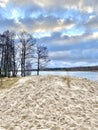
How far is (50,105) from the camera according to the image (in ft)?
39.3

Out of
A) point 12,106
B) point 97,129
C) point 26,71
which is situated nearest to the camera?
point 97,129

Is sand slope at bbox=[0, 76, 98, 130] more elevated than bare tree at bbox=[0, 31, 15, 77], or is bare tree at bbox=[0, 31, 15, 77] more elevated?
bare tree at bbox=[0, 31, 15, 77]

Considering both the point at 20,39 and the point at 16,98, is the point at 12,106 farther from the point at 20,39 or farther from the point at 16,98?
the point at 20,39

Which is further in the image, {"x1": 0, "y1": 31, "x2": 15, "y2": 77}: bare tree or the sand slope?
{"x1": 0, "y1": 31, "x2": 15, "y2": 77}: bare tree

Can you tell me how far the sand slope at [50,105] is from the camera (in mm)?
10820

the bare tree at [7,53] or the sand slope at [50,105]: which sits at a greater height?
the bare tree at [7,53]

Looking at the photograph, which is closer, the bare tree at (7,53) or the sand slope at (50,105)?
the sand slope at (50,105)

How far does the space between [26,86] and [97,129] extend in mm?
4390

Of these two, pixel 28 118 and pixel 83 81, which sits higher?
pixel 83 81

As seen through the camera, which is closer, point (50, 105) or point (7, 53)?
point (50, 105)

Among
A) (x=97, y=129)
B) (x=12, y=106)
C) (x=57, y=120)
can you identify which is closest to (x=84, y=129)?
(x=97, y=129)

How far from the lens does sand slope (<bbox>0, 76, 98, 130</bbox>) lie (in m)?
10.8

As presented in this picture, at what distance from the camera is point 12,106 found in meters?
12.6

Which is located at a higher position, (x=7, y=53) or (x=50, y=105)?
(x=7, y=53)
